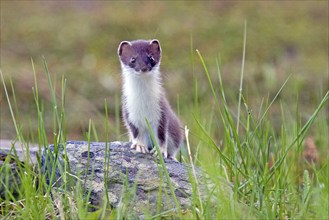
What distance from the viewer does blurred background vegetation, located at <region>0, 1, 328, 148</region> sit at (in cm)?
1036

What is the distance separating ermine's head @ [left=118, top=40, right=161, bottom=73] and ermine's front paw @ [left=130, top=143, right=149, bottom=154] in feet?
1.69

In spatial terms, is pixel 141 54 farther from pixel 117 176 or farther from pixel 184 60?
pixel 184 60

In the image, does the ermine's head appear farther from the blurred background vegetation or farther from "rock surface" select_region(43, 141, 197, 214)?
the blurred background vegetation

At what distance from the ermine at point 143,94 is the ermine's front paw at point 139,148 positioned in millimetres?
47

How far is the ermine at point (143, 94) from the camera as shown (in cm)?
574

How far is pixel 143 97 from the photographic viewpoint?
5.82 m

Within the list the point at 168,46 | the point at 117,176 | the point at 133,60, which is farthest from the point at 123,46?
the point at 168,46

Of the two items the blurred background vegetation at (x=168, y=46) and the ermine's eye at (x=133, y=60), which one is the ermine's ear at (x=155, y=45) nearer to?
the ermine's eye at (x=133, y=60)

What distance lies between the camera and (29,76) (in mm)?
10953

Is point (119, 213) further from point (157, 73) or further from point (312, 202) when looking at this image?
point (157, 73)

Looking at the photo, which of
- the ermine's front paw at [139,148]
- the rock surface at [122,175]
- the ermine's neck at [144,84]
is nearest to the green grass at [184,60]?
the ermine's neck at [144,84]

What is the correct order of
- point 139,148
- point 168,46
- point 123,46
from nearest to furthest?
point 139,148 < point 123,46 < point 168,46

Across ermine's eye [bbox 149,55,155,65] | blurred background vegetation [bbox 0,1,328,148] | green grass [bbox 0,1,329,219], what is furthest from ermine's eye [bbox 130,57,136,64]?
blurred background vegetation [bbox 0,1,328,148]

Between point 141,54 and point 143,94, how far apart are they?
0.29m
